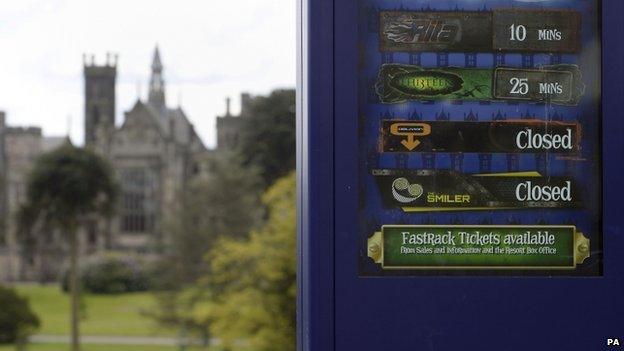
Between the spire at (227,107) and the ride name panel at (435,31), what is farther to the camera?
the spire at (227,107)

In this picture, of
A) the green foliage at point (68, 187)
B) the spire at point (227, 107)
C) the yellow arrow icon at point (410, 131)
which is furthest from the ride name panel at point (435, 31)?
the green foliage at point (68, 187)

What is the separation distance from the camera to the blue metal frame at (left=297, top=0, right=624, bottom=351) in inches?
79.4

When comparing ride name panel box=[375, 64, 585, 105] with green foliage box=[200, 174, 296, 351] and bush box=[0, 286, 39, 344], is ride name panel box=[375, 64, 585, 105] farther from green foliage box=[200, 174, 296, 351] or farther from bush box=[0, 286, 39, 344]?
bush box=[0, 286, 39, 344]

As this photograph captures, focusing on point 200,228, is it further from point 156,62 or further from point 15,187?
point 15,187

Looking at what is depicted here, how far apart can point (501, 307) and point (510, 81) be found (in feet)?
1.46

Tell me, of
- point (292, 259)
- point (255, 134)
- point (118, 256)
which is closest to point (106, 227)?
point (118, 256)

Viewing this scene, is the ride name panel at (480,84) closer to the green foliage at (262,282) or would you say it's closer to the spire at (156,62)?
the green foliage at (262,282)

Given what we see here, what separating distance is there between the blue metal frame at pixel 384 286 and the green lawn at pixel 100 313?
13331 millimetres

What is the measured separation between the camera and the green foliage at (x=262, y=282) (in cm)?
1269

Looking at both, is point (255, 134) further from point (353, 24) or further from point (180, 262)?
point (353, 24)

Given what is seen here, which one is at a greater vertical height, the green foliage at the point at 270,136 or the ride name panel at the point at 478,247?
the green foliage at the point at 270,136

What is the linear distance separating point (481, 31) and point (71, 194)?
13.5 metres

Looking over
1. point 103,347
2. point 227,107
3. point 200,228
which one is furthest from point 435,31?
point 103,347

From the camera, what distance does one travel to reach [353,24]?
2.02m
